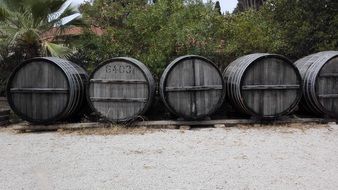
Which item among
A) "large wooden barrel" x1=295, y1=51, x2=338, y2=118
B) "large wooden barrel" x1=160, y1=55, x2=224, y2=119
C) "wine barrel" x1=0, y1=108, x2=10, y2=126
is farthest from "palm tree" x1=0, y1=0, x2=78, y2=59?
"large wooden barrel" x1=295, y1=51, x2=338, y2=118

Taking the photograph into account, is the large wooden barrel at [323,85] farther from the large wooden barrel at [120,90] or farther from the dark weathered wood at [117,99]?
the dark weathered wood at [117,99]

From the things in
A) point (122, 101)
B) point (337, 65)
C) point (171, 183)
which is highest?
point (337, 65)

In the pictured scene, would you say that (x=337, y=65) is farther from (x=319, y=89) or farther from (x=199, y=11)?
(x=199, y=11)

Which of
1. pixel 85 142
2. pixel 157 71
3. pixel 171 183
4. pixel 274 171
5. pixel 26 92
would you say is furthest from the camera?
pixel 157 71

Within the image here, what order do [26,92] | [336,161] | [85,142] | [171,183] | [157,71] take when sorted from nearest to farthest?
[171,183] < [336,161] < [85,142] < [26,92] < [157,71]

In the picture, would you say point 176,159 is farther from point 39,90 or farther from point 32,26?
point 32,26

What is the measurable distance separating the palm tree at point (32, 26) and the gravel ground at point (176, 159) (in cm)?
298

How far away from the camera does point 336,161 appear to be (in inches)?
221

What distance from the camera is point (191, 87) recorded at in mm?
8180

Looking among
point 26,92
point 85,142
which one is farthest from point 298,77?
point 26,92

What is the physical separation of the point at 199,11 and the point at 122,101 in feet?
12.9

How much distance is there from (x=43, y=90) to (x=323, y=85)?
5.59 metres

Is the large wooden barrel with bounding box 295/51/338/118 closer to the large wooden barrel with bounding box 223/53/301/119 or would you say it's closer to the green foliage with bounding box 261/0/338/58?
the large wooden barrel with bounding box 223/53/301/119

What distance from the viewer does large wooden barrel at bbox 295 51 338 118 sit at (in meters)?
8.39
